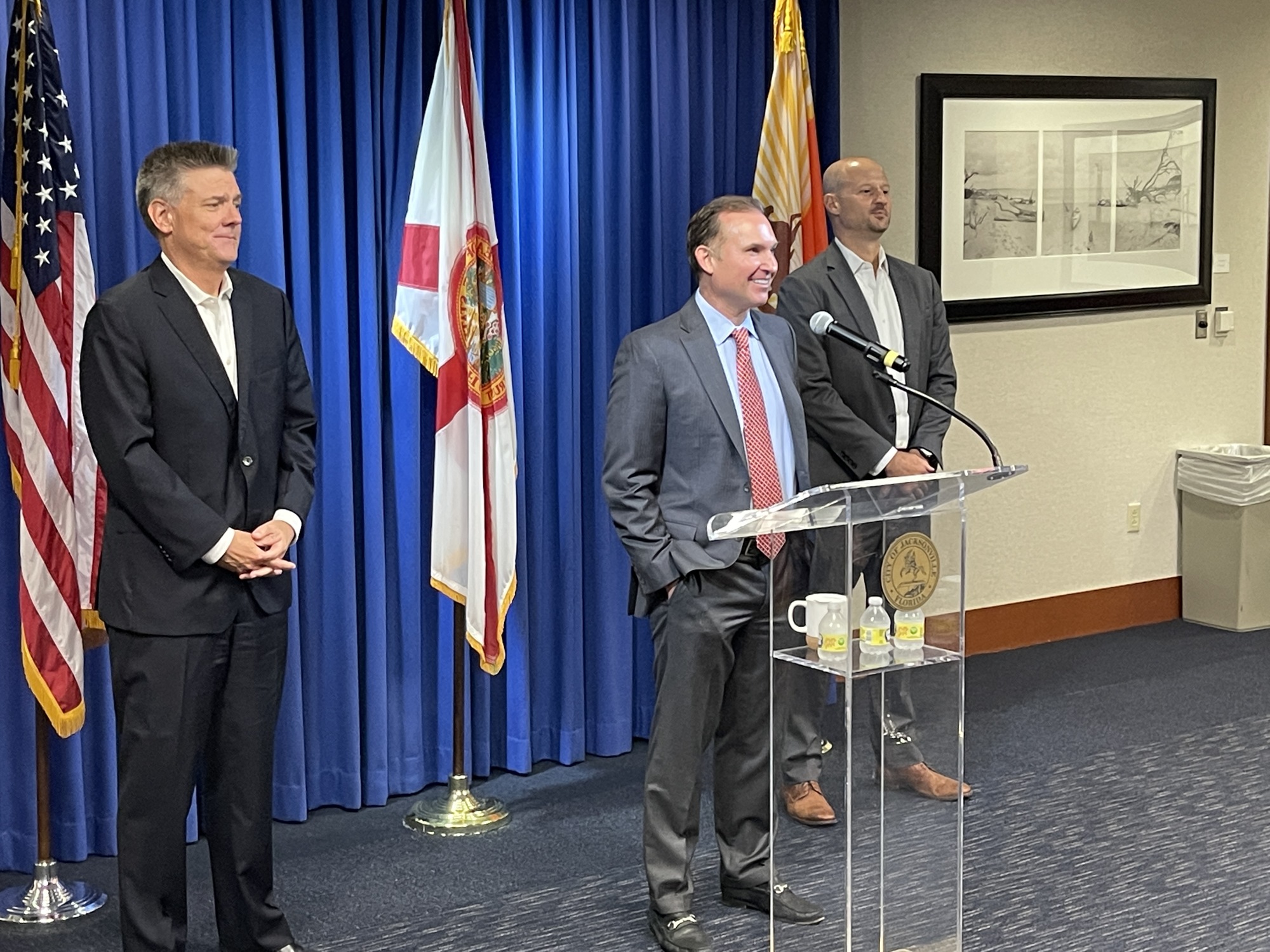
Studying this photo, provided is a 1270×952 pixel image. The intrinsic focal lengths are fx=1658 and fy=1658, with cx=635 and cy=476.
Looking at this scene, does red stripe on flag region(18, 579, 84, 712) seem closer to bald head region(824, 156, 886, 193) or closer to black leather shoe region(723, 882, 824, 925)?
black leather shoe region(723, 882, 824, 925)

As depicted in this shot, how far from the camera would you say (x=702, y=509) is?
12.3ft

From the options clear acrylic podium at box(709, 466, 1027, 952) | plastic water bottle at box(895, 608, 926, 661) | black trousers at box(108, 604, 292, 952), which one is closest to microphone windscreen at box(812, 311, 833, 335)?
clear acrylic podium at box(709, 466, 1027, 952)

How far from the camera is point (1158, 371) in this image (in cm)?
682

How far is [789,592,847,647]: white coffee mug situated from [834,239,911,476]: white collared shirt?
5.02 feet

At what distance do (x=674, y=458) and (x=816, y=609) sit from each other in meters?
0.66

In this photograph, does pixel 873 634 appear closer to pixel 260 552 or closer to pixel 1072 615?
pixel 260 552

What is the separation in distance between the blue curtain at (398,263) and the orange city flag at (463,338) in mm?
164

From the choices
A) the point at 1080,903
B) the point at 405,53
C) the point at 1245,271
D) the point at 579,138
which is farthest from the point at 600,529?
the point at 1245,271

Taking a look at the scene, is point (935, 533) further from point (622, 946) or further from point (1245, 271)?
point (1245, 271)

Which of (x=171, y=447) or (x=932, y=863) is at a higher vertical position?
(x=171, y=447)

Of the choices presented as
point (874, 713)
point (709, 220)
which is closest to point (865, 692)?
point (874, 713)

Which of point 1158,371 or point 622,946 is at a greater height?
point 1158,371

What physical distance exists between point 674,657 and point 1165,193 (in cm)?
390

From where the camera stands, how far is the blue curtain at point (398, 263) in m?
4.29
